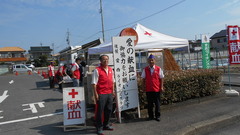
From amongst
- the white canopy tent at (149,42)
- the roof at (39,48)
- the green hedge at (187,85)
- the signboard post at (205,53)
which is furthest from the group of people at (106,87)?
the roof at (39,48)

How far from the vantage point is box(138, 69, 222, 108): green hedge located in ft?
18.0

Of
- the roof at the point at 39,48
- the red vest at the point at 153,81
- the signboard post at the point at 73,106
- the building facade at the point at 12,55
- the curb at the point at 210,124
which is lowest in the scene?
the curb at the point at 210,124

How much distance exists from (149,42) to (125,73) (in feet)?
12.7

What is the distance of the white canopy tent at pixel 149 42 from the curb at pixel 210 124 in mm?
4125

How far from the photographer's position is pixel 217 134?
160 inches

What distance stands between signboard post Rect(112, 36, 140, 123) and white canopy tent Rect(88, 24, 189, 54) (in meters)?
3.17

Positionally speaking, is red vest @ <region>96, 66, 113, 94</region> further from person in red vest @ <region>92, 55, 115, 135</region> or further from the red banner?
the red banner

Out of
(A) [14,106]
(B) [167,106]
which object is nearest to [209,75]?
(B) [167,106]

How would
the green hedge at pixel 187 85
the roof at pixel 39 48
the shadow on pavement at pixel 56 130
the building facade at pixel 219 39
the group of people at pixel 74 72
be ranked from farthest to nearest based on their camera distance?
the roof at pixel 39 48 → the building facade at pixel 219 39 → the group of people at pixel 74 72 → the green hedge at pixel 187 85 → the shadow on pavement at pixel 56 130

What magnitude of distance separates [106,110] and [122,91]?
702 mm

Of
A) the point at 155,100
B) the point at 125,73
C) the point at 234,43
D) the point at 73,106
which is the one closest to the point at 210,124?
the point at 155,100

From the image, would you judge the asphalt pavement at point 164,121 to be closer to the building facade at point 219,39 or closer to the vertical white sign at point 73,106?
the vertical white sign at point 73,106

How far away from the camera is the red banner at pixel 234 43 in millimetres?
6707

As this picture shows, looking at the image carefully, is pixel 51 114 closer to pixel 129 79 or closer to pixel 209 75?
pixel 129 79
